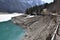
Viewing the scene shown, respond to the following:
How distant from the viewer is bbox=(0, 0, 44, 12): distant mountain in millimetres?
3620

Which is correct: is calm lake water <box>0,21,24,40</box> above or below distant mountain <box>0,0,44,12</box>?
below

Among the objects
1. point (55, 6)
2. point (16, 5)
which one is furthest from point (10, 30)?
point (55, 6)

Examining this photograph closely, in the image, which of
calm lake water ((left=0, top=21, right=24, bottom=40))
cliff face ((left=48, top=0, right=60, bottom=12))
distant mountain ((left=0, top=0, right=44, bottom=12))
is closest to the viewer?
calm lake water ((left=0, top=21, right=24, bottom=40))

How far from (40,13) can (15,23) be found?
0.91 meters

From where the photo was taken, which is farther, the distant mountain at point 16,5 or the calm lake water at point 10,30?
the distant mountain at point 16,5

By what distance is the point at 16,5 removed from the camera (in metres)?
3.83

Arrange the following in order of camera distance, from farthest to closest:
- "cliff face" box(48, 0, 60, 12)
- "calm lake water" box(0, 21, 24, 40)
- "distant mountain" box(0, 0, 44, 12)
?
1. "cliff face" box(48, 0, 60, 12)
2. "distant mountain" box(0, 0, 44, 12)
3. "calm lake water" box(0, 21, 24, 40)

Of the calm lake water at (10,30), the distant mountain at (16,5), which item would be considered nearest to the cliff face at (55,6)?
the distant mountain at (16,5)

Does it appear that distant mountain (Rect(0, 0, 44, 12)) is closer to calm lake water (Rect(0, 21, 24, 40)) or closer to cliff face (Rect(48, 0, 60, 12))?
cliff face (Rect(48, 0, 60, 12))

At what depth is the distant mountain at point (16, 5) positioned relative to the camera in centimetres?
362

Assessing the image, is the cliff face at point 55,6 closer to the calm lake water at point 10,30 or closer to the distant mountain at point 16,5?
the distant mountain at point 16,5

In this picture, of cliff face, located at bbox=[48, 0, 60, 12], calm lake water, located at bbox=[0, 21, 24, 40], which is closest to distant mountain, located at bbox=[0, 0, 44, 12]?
cliff face, located at bbox=[48, 0, 60, 12]

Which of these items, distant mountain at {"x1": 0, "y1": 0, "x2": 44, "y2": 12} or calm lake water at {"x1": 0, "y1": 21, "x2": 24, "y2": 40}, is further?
distant mountain at {"x1": 0, "y1": 0, "x2": 44, "y2": 12}

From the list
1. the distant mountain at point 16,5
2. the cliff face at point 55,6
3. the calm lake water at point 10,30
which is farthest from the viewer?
the cliff face at point 55,6
